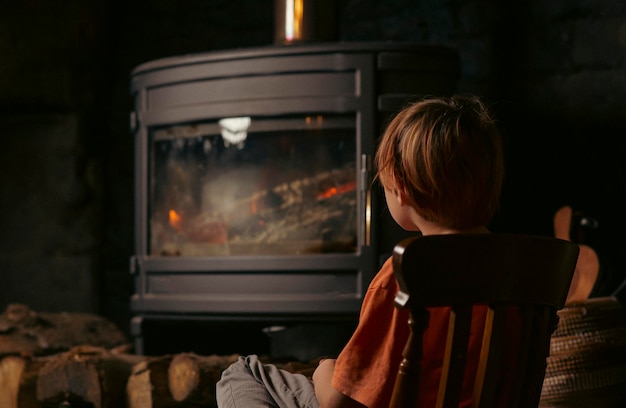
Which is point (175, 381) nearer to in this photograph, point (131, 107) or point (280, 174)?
point (280, 174)

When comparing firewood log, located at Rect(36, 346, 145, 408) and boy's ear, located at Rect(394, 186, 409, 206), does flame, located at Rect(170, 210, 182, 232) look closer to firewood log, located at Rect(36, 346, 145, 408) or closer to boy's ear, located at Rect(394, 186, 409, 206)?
firewood log, located at Rect(36, 346, 145, 408)

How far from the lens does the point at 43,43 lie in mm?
3357

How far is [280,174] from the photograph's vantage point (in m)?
2.66

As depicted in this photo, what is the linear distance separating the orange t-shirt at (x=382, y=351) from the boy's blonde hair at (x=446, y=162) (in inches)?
4.3

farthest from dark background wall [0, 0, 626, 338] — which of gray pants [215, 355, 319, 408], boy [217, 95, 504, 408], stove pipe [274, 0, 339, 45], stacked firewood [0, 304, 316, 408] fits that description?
boy [217, 95, 504, 408]

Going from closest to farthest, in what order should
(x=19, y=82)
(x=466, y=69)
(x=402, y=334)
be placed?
(x=402, y=334), (x=466, y=69), (x=19, y=82)

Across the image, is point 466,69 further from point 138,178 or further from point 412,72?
point 138,178

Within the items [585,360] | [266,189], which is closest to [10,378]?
[266,189]

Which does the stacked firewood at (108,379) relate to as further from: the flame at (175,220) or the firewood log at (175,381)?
the flame at (175,220)

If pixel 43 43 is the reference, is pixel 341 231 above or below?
below

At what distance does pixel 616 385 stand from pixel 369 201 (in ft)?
2.46

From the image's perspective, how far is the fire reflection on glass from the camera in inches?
104

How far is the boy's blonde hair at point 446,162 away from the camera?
4.06 feet

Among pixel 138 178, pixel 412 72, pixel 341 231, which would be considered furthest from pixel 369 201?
pixel 138 178
